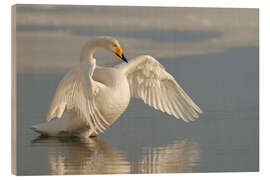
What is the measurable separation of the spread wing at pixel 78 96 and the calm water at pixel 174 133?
1.17ft

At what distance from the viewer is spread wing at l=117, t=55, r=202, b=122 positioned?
329 inches

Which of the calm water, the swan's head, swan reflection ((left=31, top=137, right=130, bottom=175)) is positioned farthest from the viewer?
the swan's head

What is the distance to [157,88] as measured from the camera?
28.8ft

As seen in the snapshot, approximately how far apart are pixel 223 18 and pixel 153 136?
1.73m

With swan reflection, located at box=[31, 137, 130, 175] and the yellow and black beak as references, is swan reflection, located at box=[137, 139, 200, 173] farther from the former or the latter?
the yellow and black beak

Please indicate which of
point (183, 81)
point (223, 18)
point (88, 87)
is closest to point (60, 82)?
point (88, 87)

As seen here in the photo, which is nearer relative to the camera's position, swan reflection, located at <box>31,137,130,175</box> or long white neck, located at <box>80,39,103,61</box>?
swan reflection, located at <box>31,137,130,175</box>

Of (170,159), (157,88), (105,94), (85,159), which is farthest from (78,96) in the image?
(157,88)

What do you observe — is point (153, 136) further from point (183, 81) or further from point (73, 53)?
point (73, 53)

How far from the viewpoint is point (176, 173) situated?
25.6 feet

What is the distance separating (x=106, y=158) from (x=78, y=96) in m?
0.79

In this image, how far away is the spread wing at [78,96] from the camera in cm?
741

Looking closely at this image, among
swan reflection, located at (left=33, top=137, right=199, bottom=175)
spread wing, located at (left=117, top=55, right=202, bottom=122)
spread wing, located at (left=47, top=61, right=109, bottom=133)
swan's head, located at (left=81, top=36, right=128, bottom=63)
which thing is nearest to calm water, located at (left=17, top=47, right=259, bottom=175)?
swan reflection, located at (left=33, top=137, right=199, bottom=175)

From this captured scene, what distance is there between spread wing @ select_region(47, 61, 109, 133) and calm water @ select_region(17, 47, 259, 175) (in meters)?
0.36
